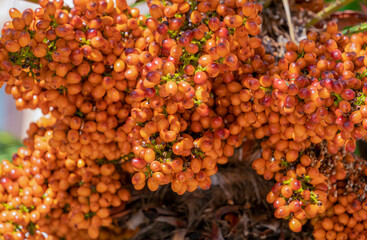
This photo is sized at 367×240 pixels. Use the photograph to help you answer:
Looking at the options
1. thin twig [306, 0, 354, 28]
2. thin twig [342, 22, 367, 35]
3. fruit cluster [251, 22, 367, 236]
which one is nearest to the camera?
fruit cluster [251, 22, 367, 236]

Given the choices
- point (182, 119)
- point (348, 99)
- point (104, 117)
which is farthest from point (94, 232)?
point (348, 99)

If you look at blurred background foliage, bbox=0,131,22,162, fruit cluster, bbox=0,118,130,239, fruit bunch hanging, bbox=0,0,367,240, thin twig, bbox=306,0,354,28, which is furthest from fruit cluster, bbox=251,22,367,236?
blurred background foliage, bbox=0,131,22,162

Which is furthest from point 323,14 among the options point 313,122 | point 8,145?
point 8,145

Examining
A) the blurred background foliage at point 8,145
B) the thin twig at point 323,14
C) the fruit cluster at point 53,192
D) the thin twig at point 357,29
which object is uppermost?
the thin twig at point 357,29

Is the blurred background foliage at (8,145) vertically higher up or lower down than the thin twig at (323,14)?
lower down

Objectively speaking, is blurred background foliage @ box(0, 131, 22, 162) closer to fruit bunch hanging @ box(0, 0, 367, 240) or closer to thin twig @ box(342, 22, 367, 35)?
fruit bunch hanging @ box(0, 0, 367, 240)

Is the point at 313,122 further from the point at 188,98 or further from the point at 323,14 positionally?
the point at 323,14

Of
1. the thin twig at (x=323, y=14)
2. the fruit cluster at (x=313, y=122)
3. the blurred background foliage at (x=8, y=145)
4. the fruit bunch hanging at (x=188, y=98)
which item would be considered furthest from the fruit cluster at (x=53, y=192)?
the blurred background foliage at (x=8, y=145)

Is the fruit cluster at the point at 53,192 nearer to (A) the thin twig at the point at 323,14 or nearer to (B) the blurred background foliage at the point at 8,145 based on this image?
(A) the thin twig at the point at 323,14

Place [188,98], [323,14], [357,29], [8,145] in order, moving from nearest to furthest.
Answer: [188,98] < [357,29] < [323,14] < [8,145]

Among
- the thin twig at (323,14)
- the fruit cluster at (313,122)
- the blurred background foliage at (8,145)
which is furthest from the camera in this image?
the blurred background foliage at (8,145)
